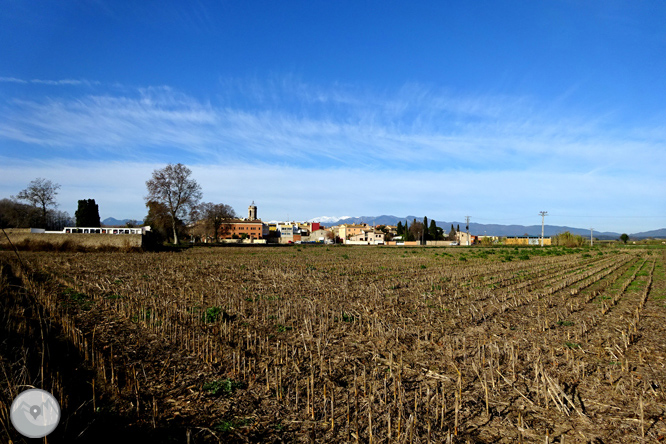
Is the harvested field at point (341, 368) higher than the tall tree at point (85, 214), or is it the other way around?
the tall tree at point (85, 214)

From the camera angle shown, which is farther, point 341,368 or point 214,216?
point 214,216

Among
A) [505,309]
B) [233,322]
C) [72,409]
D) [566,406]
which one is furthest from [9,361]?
A: [505,309]

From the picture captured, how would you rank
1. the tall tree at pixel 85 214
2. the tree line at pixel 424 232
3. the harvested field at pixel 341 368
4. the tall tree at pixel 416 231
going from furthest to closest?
the tall tree at pixel 416 231 → the tree line at pixel 424 232 → the tall tree at pixel 85 214 → the harvested field at pixel 341 368

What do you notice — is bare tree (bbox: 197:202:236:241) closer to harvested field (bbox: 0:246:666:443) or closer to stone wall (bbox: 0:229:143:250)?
stone wall (bbox: 0:229:143:250)

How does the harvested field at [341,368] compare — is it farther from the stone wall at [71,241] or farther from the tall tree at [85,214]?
the tall tree at [85,214]

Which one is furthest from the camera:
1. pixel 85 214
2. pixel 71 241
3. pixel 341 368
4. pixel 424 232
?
pixel 424 232

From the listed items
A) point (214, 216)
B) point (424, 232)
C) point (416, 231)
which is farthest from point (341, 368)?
point (416, 231)

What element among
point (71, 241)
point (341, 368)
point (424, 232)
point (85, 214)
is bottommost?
A: point (341, 368)

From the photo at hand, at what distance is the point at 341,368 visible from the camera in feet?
22.5

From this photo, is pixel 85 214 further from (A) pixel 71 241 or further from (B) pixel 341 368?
(B) pixel 341 368

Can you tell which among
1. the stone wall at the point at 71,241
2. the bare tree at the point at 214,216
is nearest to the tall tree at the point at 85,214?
the bare tree at the point at 214,216

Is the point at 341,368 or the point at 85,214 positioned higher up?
the point at 85,214

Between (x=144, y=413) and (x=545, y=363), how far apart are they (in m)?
7.07

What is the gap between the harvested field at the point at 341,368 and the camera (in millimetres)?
4766
